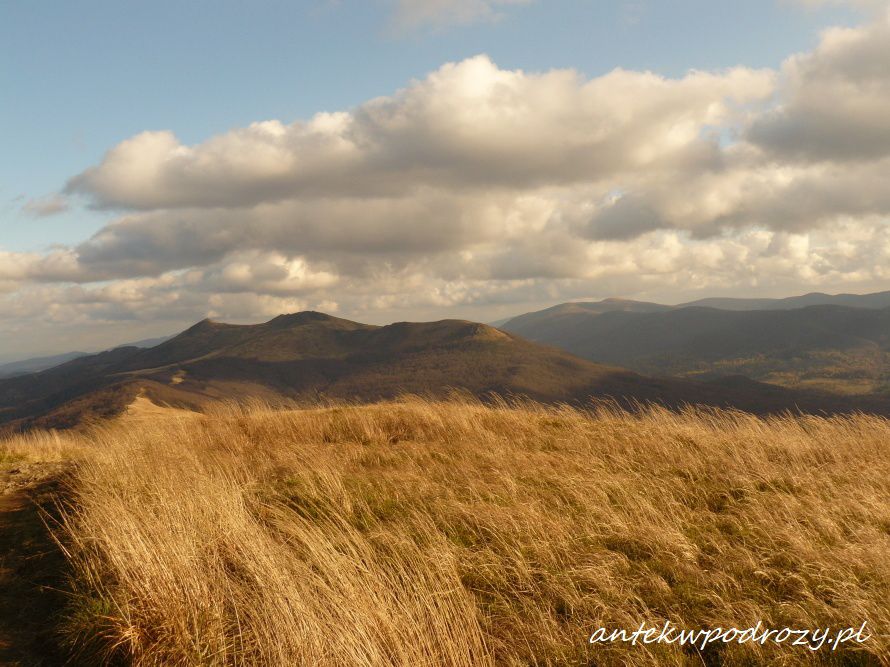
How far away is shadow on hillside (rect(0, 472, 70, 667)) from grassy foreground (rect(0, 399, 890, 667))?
23 centimetres

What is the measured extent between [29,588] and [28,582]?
0.16m

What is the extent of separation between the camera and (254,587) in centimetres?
485

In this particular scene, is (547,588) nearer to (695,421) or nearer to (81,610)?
(81,610)

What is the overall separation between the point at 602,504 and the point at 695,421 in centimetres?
765

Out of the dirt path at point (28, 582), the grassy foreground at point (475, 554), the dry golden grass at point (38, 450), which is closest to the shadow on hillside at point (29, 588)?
the dirt path at point (28, 582)

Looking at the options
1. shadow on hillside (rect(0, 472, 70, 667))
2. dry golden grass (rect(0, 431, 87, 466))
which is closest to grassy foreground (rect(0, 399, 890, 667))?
shadow on hillside (rect(0, 472, 70, 667))

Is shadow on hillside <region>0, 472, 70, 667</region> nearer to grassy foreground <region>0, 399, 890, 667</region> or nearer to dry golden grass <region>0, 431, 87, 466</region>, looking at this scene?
grassy foreground <region>0, 399, 890, 667</region>

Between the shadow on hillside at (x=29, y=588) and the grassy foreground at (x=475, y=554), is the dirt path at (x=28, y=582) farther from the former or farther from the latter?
the grassy foreground at (x=475, y=554)

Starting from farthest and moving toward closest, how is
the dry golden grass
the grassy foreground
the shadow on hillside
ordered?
the dry golden grass, the shadow on hillside, the grassy foreground

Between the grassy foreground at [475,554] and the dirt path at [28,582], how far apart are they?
24 centimetres

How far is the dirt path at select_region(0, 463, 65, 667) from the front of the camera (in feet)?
14.6

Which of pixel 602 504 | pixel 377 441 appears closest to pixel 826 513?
pixel 602 504

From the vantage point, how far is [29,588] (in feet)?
17.8

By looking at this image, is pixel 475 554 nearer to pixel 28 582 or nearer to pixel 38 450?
pixel 28 582
